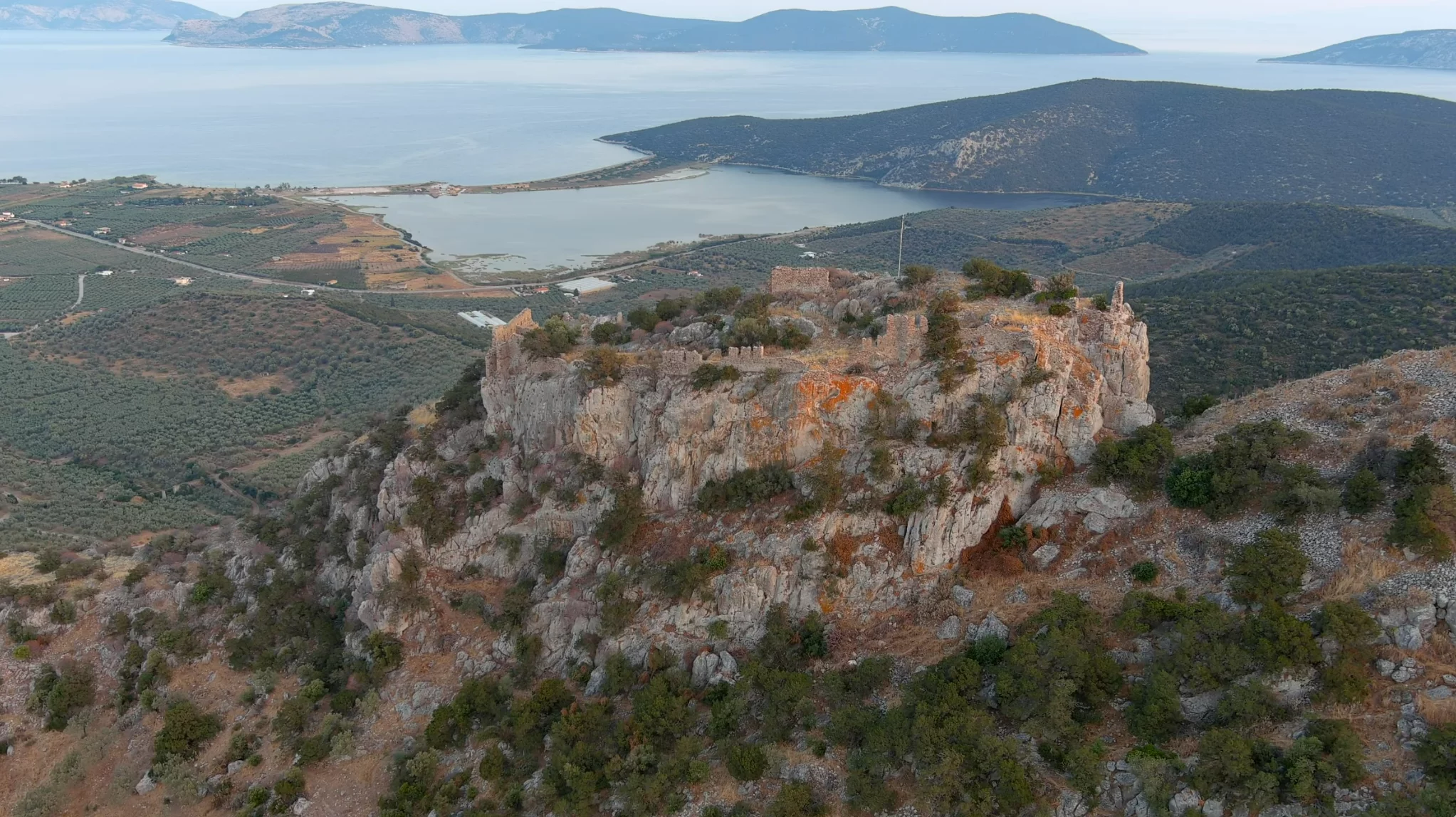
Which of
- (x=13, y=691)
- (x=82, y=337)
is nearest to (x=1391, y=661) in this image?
(x=13, y=691)

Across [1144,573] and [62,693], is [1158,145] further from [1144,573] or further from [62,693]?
[62,693]

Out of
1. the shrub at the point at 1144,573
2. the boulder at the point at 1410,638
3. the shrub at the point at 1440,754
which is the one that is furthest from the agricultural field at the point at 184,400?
the shrub at the point at 1440,754

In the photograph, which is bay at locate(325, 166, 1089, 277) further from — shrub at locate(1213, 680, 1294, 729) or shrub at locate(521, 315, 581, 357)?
shrub at locate(1213, 680, 1294, 729)

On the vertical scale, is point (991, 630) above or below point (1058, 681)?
below

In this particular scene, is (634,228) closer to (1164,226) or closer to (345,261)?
(345,261)

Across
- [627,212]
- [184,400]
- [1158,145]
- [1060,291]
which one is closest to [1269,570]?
[1060,291]
